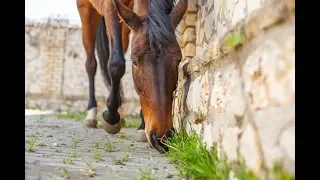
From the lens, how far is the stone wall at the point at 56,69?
1069 cm

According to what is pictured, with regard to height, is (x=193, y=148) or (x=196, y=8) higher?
(x=196, y=8)

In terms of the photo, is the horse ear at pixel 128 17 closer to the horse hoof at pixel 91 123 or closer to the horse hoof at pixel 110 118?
the horse hoof at pixel 110 118

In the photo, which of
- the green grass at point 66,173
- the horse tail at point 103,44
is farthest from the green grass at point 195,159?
the horse tail at point 103,44

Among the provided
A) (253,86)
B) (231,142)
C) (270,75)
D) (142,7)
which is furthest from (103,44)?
(270,75)

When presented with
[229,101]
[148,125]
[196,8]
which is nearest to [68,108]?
[196,8]

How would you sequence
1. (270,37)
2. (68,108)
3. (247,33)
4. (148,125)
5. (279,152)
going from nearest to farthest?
(279,152)
(270,37)
(247,33)
(148,125)
(68,108)

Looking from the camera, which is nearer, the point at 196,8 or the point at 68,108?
the point at 196,8

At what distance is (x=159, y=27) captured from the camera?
275 centimetres

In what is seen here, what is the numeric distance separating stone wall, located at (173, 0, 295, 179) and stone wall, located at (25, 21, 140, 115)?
849 centimetres

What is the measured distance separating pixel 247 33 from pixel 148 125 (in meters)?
1.24
